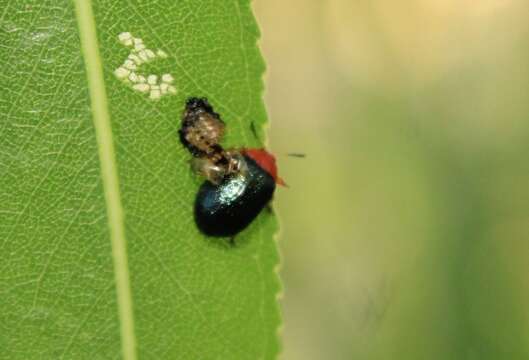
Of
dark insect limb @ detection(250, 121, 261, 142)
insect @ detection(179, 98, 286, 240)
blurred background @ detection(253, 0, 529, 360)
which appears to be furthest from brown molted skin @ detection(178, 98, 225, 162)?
blurred background @ detection(253, 0, 529, 360)

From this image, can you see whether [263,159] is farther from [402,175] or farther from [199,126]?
[402,175]

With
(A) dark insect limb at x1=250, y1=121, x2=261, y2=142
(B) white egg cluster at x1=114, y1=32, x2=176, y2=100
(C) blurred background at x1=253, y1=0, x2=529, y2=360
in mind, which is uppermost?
(B) white egg cluster at x1=114, y1=32, x2=176, y2=100

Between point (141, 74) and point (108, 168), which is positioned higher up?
point (141, 74)

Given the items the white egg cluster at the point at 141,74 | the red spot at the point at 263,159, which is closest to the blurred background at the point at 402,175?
the red spot at the point at 263,159

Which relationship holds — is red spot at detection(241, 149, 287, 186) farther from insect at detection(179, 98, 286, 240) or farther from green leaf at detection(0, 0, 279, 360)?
green leaf at detection(0, 0, 279, 360)

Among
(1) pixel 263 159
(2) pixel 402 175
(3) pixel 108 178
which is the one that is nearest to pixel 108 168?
(3) pixel 108 178

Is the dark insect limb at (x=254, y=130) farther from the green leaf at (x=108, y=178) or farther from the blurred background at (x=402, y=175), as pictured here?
the blurred background at (x=402, y=175)

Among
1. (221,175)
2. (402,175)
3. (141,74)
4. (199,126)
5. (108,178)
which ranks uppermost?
(141,74)
